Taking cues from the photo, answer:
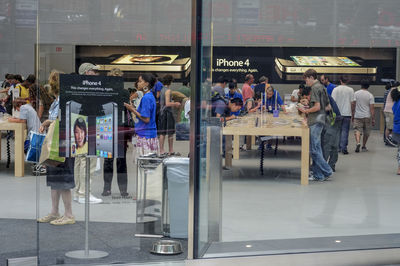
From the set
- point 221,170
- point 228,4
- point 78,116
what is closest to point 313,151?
point 221,170

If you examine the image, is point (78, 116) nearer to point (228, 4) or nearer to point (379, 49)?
point (228, 4)

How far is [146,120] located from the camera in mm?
6367

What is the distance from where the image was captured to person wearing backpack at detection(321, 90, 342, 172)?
6.80 meters

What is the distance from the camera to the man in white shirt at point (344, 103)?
22.0ft

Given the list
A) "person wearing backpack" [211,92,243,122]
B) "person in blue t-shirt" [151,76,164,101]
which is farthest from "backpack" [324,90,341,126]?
"person in blue t-shirt" [151,76,164,101]

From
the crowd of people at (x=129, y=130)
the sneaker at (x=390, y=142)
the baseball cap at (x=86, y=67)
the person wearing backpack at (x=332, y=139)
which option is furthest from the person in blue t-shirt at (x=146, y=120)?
the sneaker at (x=390, y=142)

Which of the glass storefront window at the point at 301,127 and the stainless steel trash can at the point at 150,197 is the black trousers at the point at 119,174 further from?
the glass storefront window at the point at 301,127

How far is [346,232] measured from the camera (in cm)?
674

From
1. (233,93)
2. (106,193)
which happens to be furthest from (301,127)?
(106,193)

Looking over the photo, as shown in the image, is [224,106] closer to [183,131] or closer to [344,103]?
[183,131]

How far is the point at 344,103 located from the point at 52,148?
2674 mm

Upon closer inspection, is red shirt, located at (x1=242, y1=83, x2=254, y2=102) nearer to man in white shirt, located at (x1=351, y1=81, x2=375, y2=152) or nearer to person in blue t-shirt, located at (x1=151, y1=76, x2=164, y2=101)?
person in blue t-shirt, located at (x1=151, y1=76, x2=164, y2=101)

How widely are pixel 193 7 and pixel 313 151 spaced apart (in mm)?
1863

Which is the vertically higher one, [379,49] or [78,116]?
[379,49]
